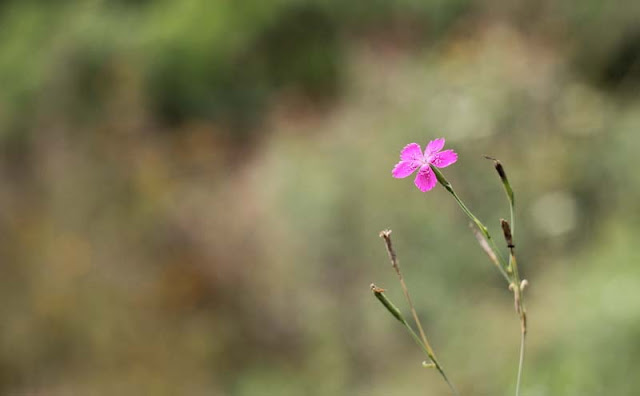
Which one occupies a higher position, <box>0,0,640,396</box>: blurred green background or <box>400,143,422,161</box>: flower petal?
<box>0,0,640,396</box>: blurred green background

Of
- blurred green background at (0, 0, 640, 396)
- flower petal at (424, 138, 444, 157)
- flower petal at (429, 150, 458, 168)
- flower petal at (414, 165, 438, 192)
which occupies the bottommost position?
flower petal at (414, 165, 438, 192)

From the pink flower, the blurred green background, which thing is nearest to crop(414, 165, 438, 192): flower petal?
the pink flower

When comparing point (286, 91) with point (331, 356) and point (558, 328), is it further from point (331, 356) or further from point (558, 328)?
point (558, 328)

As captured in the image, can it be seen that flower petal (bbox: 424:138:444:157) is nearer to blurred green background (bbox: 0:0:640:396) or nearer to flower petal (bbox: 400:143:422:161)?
flower petal (bbox: 400:143:422:161)

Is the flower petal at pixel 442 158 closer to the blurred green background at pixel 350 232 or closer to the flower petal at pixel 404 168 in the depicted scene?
Answer: the flower petal at pixel 404 168

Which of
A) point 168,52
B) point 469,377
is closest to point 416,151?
point 469,377
